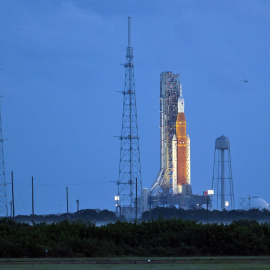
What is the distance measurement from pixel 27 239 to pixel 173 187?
72.1 meters

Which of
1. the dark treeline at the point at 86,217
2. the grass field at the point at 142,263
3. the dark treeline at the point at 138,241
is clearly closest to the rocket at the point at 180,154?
the dark treeline at the point at 86,217

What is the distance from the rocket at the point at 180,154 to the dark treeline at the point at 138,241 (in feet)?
217

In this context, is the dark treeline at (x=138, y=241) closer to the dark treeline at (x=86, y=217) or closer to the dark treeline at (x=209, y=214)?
the dark treeline at (x=209, y=214)

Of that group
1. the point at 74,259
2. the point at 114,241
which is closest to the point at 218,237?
the point at 114,241

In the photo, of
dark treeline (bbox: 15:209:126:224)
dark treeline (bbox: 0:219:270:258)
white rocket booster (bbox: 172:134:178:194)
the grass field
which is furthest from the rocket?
the grass field

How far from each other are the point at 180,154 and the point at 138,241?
68.3 metres

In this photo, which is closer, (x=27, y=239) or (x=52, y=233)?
(x=27, y=239)

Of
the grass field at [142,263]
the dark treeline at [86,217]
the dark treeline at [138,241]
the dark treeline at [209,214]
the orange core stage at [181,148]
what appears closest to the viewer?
the grass field at [142,263]

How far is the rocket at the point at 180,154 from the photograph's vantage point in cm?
9688

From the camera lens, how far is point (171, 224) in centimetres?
3083

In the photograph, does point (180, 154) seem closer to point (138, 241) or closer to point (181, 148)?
point (181, 148)

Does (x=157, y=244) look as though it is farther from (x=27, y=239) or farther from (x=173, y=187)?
(x=173, y=187)

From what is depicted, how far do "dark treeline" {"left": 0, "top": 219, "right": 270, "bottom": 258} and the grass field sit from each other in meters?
2.23

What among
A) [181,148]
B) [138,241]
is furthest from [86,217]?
[138,241]
